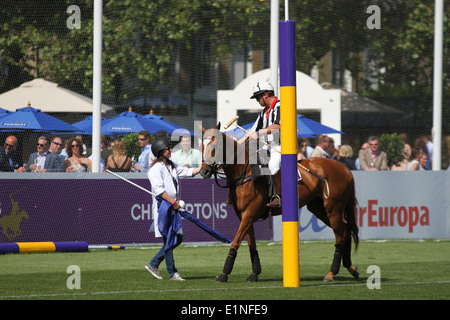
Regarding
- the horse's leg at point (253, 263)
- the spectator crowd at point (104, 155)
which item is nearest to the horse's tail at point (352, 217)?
the horse's leg at point (253, 263)

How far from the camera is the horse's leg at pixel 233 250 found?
11.6m

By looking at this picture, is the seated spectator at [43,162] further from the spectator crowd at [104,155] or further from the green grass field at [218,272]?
the green grass field at [218,272]

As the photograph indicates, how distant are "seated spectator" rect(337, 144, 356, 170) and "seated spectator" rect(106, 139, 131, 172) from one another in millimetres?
4978

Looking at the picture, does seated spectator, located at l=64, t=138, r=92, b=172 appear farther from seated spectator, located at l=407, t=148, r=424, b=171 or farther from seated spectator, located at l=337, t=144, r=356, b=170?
seated spectator, located at l=407, t=148, r=424, b=171

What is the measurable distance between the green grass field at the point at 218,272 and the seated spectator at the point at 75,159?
7.56 feet

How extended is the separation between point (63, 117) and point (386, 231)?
26.5 feet

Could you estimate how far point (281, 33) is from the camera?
33.2ft

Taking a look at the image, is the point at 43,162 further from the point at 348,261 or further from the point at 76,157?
the point at 348,261

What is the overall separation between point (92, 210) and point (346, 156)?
6.24m

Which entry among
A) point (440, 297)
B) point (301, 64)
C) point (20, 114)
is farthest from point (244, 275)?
point (301, 64)

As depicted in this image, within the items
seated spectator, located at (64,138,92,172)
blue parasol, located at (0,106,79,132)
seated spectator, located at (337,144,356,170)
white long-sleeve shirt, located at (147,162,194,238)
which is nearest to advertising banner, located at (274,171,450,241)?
seated spectator, located at (337,144,356,170)

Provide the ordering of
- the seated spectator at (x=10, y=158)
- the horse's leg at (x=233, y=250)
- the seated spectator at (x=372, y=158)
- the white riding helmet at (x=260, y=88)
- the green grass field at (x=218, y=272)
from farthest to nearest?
the seated spectator at (x=372, y=158) < the seated spectator at (x=10, y=158) < the white riding helmet at (x=260, y=88) < the horse's leg at (x=233, y=250) < the green grass field at (x=218, y=272)

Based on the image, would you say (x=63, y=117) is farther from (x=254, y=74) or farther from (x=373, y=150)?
(x=373, y=150)

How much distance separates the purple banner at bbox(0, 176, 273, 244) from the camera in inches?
666
